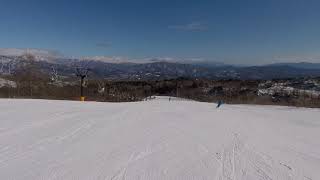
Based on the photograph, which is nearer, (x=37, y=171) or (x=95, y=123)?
(x=37, y=171)

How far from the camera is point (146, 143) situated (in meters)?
11.5

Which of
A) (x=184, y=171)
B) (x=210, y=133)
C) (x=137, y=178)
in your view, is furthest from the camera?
(x=210, y=133)

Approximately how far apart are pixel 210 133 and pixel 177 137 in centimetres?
182

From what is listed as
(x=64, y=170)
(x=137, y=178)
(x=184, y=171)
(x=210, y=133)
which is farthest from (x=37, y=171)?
(x=210, y=133)

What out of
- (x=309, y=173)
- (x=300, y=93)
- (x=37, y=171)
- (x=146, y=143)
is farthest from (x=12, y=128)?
(x=300, y=93)

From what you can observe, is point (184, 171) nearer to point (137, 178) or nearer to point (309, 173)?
point (137, 178)

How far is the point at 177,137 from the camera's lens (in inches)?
504

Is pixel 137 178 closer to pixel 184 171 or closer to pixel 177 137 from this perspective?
pixel 184 171

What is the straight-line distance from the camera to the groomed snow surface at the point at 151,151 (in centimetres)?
820

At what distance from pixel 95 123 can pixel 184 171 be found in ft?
25.7

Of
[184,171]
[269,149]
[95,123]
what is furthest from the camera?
[95,123]

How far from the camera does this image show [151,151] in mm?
10406

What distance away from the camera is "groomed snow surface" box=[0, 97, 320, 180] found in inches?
323

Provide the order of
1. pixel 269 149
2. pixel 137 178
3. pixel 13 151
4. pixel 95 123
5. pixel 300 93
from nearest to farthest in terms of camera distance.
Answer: pixel 137 178
pixel 13 151
pixel 269 149
pixel 95 123
pixel 300 93
